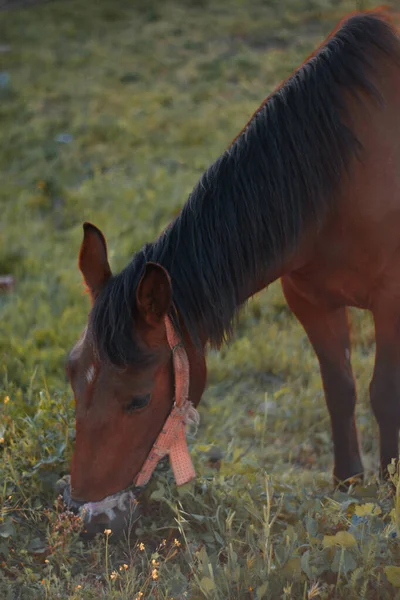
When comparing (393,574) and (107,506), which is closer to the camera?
(393,574)

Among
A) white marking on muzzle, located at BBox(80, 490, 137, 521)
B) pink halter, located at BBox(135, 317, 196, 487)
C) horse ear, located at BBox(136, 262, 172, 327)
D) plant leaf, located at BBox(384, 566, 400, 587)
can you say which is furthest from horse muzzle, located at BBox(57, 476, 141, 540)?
plant leaf, located at BBox(384, 566, 400, 587)

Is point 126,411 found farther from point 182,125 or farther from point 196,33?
point 196,33

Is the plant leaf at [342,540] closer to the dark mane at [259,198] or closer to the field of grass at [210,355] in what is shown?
the field of grass at [210,355]

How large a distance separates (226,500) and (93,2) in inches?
349

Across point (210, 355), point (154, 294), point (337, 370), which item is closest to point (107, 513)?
point (154, 294)

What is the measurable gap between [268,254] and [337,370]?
909 millimetres

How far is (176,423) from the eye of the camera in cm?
248

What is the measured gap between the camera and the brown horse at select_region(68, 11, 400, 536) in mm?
2320

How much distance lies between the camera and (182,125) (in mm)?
7438

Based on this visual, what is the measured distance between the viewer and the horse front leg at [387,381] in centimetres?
296

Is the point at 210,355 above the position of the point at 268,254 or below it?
below

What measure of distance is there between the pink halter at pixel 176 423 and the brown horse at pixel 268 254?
0.9 inches

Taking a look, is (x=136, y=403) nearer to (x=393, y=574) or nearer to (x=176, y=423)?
(x=176, y=423)

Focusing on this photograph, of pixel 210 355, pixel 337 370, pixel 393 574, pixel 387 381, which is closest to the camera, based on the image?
pixel 393 574
